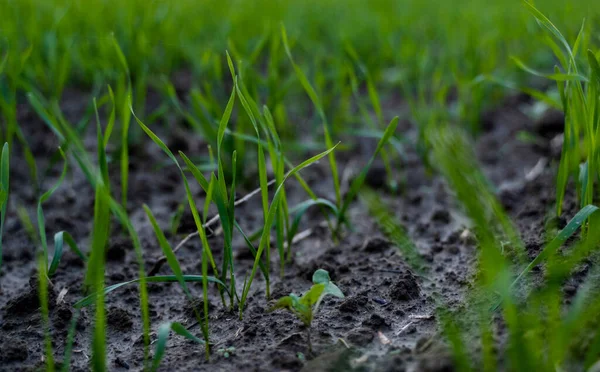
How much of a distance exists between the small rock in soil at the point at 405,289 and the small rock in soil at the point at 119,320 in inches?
21.8

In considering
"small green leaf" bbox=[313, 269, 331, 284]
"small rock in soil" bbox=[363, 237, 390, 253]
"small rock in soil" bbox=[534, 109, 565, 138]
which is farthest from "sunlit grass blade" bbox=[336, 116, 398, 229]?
"small rock in soil" bbox=[534, 109, 565, 138]

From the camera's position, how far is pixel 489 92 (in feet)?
8.39

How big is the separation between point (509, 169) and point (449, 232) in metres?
0.58

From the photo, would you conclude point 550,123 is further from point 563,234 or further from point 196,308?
point 196,308

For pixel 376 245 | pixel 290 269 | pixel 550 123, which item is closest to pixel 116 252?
pixel 290 269

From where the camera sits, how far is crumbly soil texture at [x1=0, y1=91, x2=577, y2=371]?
3.47 ft

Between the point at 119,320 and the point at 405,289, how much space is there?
60cm

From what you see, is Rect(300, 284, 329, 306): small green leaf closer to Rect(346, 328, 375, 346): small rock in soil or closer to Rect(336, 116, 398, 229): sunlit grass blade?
Rect(346, 328, 375, 346): small rock in soil

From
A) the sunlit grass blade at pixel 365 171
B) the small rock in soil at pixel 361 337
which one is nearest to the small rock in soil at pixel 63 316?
the small rock in soil at pixel 361 337

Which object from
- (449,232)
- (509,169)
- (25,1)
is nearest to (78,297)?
(449,232)

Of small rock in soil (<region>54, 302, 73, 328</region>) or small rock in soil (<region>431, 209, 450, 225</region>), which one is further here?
small rock in soil (<region>431, 209, 450, 225</region>)

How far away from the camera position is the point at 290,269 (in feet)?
4.90

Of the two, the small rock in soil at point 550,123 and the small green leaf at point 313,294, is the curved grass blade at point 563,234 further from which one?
the small rock in soil at point 550,123

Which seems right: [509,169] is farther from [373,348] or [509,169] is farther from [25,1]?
[25,1]
